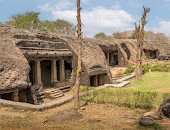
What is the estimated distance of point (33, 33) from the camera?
1628 centimetres

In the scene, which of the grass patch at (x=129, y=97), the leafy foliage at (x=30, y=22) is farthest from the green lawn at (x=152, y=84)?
the leafy foliage at (x=30, y=22)

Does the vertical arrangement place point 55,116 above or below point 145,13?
below

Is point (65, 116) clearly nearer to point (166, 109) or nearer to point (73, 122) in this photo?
point (73, 122)

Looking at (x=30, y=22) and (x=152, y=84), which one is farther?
(x=30, y=22)

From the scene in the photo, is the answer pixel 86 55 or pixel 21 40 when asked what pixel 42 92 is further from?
pixel 86 55

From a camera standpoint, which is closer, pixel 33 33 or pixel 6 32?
pixel 6 32

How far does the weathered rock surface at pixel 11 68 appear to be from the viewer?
423 inches

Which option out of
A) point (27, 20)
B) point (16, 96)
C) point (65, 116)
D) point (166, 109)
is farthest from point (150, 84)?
point (27, 20)

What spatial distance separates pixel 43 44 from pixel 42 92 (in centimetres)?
448

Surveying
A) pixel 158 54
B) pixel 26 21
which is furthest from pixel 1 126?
pixel 158 54

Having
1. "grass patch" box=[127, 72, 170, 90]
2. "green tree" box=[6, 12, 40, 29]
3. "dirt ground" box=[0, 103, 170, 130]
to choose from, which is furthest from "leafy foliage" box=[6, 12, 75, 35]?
"dirt ground" box=[0, 103, 170, 130]

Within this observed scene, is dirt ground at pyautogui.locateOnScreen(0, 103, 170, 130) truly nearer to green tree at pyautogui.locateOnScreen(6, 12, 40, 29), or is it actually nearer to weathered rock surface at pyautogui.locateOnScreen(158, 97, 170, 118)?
weathered rock surface at pyautogui.locateOnScreen(158, 97, 170, 118)

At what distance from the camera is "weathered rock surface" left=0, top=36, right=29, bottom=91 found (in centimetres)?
1073

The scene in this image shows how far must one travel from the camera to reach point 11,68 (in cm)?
1148
